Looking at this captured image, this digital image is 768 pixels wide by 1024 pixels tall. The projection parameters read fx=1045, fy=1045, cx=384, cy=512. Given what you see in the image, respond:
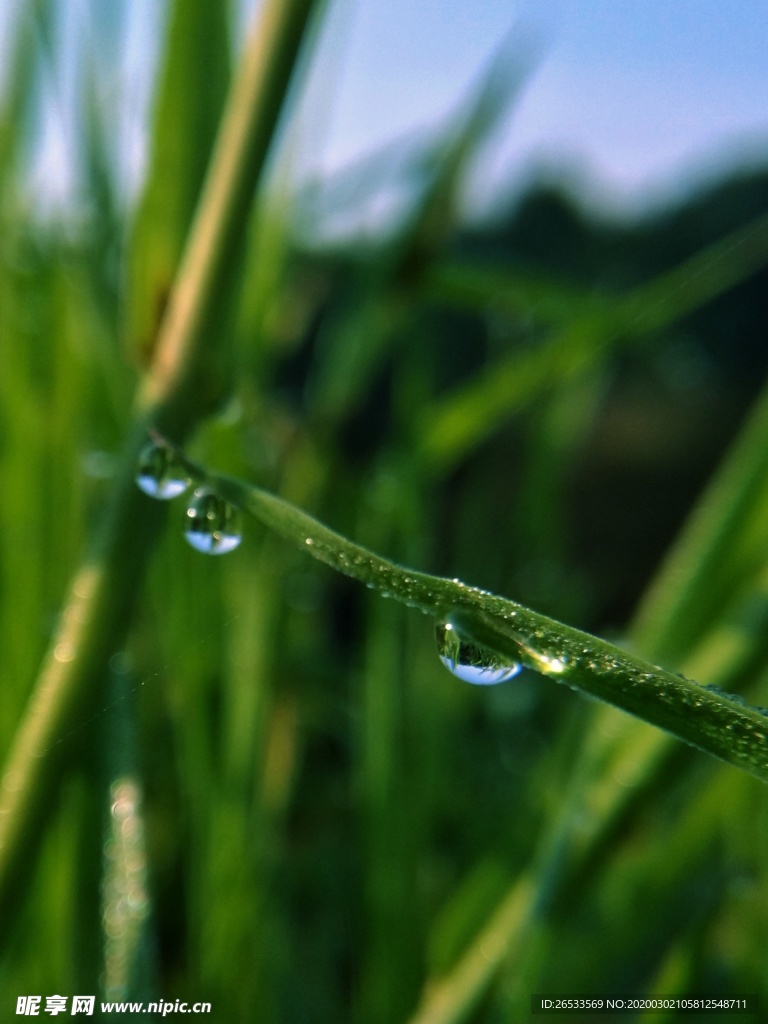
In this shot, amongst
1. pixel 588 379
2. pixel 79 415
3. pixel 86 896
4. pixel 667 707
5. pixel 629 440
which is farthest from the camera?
pixel 629 440

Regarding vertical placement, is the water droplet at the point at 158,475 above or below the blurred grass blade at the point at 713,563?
above

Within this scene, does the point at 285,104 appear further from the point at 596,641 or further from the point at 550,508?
the point at 550,508

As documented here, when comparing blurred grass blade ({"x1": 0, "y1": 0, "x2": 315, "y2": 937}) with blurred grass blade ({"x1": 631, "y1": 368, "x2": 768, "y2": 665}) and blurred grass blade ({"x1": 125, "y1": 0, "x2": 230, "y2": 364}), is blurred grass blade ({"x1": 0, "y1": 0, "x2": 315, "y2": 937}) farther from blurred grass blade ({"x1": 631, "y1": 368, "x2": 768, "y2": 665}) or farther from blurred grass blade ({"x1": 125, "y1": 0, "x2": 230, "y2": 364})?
blurred grass blade ({"x1": 631, "y1": 368, "x2": 768, "y2": 665})

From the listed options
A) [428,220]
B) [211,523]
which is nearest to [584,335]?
[428,220]

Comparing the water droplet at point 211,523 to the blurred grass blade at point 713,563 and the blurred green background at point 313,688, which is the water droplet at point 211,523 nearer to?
the blurred green background at point 313,688

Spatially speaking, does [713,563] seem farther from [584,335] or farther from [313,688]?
[313,688]

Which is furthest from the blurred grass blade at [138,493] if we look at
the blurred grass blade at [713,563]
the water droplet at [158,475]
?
the blurred grass blade at [713,563]

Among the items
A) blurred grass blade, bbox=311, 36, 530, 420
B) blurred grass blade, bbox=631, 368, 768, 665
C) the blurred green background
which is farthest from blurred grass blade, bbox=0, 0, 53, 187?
blurred grass blade, bbox=631, 368, 768, 665

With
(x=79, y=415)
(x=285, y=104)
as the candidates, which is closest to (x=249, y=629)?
(x=79, y=415)
